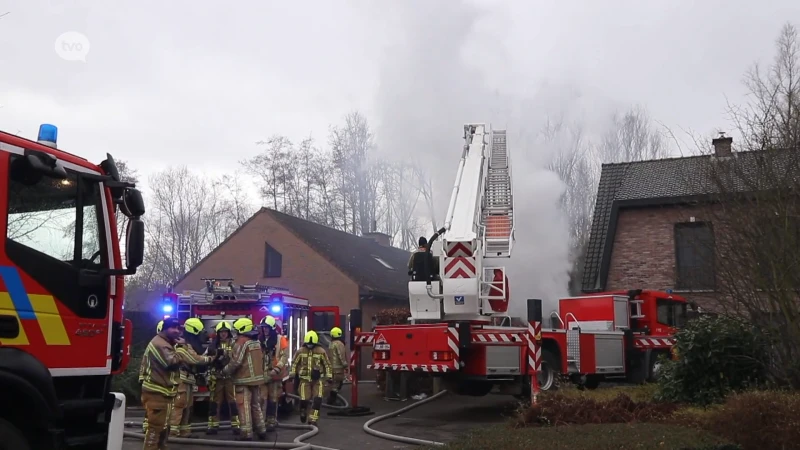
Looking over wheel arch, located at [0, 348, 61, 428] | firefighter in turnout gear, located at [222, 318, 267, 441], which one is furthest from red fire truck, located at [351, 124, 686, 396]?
wheel arch, located at [0, 348, 61, 428]

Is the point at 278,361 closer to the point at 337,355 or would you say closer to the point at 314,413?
the point at 314,413

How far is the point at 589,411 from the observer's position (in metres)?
9.16

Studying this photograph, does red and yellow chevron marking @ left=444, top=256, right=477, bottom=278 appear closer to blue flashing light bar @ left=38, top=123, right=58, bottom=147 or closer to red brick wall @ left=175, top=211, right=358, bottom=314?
blue flashing light bar @ left=38, top=123, right=58, bottom=147

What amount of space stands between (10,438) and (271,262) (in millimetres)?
22582

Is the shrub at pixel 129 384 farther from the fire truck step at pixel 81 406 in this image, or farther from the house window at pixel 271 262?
the house window at pixel 271 262

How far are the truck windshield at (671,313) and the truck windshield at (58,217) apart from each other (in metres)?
13.8

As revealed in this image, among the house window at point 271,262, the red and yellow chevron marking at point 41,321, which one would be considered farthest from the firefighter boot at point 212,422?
the house window at point 271,262

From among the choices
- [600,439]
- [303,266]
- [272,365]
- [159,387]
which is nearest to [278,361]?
[272,365]

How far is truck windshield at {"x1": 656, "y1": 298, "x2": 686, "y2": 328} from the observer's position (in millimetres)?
16672

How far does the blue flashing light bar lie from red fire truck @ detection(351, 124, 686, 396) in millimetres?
7101

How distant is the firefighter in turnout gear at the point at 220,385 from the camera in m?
11.2

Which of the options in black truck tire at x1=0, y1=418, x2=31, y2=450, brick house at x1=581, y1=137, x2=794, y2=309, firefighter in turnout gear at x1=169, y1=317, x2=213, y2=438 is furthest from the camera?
brick house at x1=581, y1=137, x2=794, y2=309

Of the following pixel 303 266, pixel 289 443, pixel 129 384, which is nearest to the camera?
pixel 289 443

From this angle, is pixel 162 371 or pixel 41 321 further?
pixel 162 371
